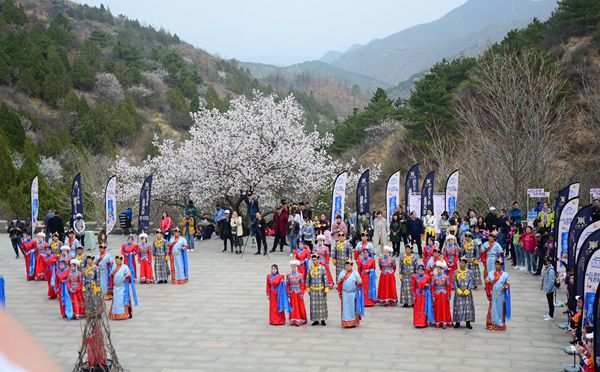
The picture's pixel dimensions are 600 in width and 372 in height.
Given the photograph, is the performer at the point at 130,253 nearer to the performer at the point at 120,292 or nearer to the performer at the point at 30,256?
the performer at the point at 30,256

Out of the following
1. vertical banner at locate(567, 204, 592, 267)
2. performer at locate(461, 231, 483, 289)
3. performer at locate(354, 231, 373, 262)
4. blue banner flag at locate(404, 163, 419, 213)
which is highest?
blue banner flag at locate(404, 163, 419, 213)

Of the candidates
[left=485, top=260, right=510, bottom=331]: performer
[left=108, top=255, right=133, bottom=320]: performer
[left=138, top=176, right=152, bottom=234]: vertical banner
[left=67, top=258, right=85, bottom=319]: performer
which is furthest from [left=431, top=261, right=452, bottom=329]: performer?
[left=138, top=176, right=152, bottom=234]: vertical banner

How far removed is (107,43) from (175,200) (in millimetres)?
58821

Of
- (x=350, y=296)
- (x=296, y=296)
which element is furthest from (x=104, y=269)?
(x=350, y=296)

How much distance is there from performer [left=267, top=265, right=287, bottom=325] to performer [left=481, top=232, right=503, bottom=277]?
584 centimetres

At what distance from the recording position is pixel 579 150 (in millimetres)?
40281

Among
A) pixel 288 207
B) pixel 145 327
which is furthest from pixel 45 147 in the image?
pixel 145 327

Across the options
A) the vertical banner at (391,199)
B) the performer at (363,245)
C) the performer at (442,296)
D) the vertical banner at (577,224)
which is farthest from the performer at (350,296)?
the vertical banner at (391,199)

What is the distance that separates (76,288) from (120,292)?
1079 mm

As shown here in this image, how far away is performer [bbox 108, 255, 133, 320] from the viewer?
1484 centimetres

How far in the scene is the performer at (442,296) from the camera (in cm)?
1390

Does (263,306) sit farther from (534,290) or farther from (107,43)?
(107,43)

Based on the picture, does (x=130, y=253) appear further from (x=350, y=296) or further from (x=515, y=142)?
(x=515, y=142)

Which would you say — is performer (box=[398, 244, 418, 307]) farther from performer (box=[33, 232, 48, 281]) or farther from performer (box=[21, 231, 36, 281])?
performer (box=[21, 231, 36, 281])
